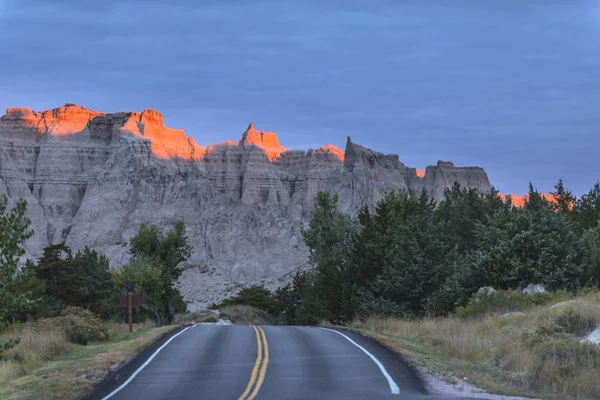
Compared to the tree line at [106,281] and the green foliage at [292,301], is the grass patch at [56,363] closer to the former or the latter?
the tree line at [106,281]

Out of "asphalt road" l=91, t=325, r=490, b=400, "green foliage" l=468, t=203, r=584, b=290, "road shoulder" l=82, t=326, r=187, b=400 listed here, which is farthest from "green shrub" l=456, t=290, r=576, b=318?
"road shoulder" l=82, t=326, r=187, b=400

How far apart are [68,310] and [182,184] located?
4782 inches

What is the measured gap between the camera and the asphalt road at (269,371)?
54.3ft

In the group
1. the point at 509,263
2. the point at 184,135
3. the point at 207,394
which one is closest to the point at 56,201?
the point at 184,135

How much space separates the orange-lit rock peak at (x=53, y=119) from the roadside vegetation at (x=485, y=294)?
114 metres

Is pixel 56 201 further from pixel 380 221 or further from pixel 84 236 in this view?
pixel 380 221

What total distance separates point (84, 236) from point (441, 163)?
8131 cm

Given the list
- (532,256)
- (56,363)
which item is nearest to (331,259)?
(532,256)

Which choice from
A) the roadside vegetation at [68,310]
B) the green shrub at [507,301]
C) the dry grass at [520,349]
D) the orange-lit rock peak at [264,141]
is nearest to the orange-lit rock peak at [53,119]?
the orange-lit rock peak at [264,141]

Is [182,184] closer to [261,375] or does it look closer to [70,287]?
[70,287]

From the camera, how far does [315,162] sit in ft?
562

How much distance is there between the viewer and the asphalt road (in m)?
16.5

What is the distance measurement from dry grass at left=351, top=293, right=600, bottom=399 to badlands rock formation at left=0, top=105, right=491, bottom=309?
332 feet

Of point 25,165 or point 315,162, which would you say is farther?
point 315,162
